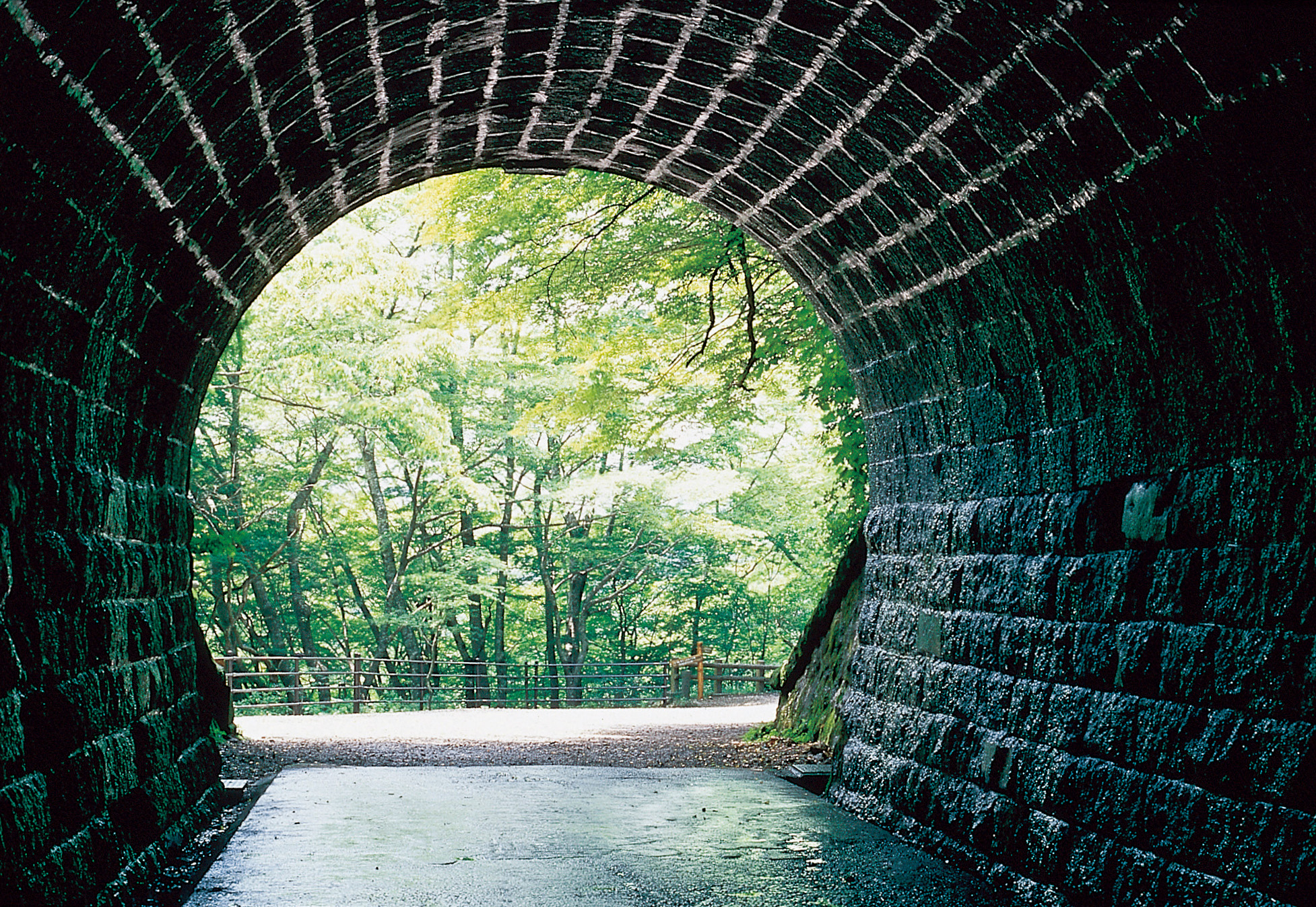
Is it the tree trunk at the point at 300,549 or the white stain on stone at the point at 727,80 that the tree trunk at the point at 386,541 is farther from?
the white stain on stone at the point at 727,80

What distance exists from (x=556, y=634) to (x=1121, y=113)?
29.9m

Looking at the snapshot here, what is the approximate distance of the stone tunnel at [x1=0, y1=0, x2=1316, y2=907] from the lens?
14.7 feet

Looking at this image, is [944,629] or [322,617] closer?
[944,629]

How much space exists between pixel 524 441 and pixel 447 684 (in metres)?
12.6

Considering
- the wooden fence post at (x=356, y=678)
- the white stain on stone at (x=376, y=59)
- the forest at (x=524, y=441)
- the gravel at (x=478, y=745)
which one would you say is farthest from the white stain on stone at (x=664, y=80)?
the wooden fence post at (x=356, y=678)

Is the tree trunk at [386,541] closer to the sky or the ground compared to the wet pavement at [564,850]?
closer to the sky

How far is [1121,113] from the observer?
4965mm

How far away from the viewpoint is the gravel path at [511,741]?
38.3ft

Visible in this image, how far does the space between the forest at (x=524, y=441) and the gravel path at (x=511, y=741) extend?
2.43 meters

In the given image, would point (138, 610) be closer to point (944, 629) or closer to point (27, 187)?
point (27, 187)

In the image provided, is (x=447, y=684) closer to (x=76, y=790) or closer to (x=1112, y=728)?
(x=76, y=790)

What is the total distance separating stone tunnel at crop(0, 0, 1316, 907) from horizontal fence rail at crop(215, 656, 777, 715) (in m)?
10.9

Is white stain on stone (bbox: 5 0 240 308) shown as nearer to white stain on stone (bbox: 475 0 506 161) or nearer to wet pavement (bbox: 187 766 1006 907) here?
white stain on stone (bbox: 475 0 506 161)

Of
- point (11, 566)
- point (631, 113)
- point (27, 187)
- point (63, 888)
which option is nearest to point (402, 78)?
point (631, 113)
